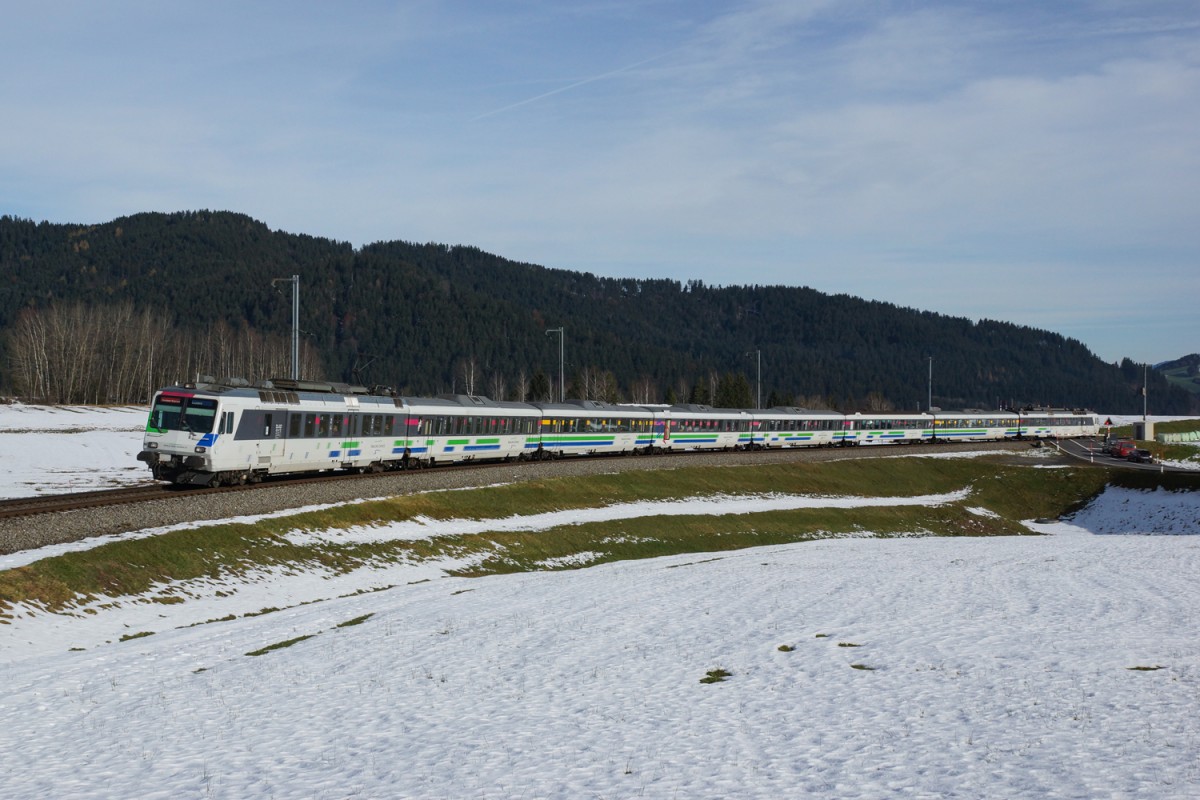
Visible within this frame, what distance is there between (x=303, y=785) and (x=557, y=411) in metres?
55.5

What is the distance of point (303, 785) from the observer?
1152 centimetres

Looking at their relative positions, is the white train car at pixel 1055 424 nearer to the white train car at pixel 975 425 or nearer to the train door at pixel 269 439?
the white train car at pixel 975 425

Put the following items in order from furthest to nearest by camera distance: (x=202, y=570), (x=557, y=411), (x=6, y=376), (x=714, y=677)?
(x=6, y=376), (x=557, y=411), (x=202, y=570), (x=714, y=677)

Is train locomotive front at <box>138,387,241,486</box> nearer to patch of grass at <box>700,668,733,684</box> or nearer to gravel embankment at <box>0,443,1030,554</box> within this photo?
gravel embankment at <box>0,443,1030,554</box>

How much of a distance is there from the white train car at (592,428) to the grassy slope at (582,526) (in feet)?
28.2

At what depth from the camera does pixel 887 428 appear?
104 meters

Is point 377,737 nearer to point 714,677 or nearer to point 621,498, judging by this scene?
point 714,677

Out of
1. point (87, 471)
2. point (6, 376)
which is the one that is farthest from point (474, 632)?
point (6, 376)

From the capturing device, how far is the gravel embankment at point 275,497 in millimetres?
26547

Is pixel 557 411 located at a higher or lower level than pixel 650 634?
higher

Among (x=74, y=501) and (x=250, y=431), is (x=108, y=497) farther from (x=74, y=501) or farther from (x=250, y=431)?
(x=250, y=431)

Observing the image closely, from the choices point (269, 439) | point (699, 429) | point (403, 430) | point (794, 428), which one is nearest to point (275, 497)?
point (269, 439)

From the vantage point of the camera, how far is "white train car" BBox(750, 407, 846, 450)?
8775 centimetres

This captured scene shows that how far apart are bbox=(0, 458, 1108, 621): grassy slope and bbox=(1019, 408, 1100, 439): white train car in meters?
36.9
